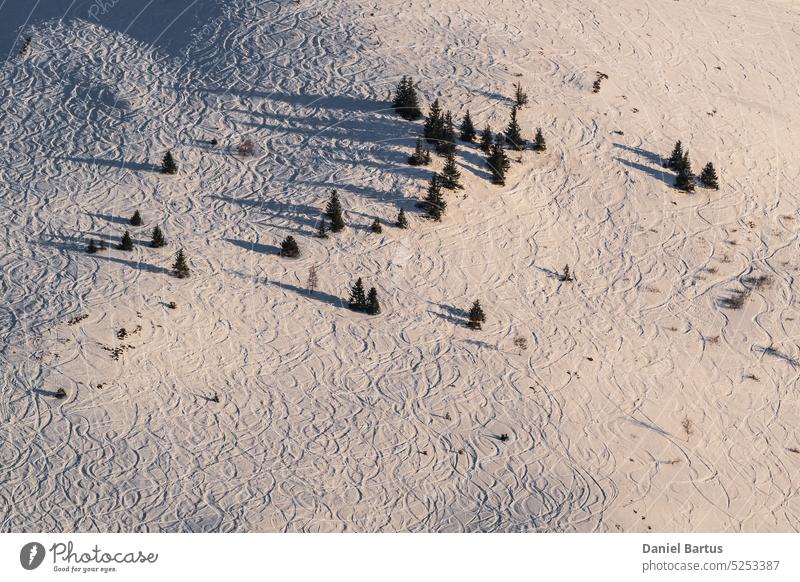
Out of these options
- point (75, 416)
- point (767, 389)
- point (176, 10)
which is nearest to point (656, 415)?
point (767, 389)

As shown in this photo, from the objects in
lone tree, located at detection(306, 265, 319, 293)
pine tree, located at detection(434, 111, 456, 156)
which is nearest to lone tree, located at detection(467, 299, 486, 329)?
lone tree, located at detection(306, 265, 319, 293)

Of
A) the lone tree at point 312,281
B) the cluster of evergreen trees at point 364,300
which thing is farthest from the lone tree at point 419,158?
the cluster of evergreen trees at point 364,300

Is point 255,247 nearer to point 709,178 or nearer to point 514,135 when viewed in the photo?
point 514,135

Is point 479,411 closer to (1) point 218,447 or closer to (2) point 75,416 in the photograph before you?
(1) point 218,447

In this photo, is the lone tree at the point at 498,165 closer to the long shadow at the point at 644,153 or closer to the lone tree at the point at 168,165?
the long shadow at the point at 644,153

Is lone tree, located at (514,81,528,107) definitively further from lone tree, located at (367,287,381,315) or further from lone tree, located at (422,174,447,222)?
lone tree, located at (367,287,381,315)

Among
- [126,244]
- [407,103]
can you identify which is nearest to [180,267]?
[126,244]
